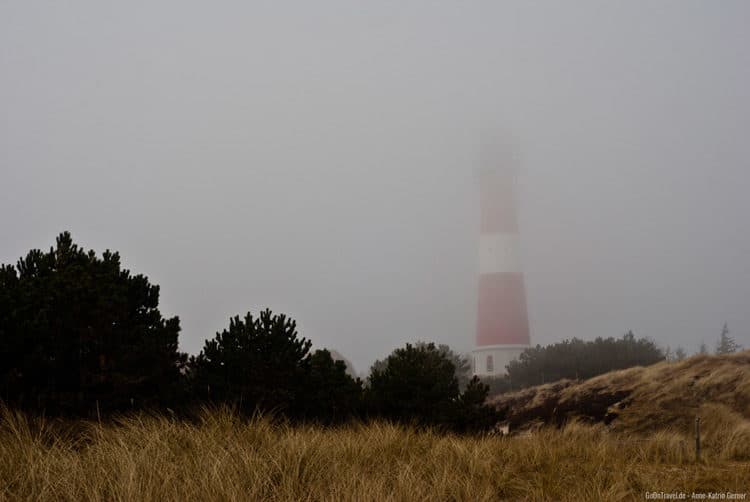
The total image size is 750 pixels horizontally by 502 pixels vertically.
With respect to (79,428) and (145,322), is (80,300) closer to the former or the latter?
(145,322)

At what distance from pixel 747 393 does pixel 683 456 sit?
11.1 meters

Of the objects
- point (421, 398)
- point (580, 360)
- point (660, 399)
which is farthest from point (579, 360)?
point (421, 398)

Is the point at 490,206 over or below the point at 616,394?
over

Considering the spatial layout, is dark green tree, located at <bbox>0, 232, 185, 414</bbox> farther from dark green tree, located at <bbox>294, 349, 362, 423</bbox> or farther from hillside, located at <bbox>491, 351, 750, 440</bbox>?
hillside, located at <bbox>491, 351, 750, 440</bbox>

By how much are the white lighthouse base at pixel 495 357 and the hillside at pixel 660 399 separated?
4171 centimetres

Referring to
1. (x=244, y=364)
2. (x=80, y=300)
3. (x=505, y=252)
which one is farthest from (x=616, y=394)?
(x=505, y=252)

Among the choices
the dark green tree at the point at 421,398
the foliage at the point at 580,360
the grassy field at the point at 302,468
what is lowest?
the grassy field at the point at 302,468

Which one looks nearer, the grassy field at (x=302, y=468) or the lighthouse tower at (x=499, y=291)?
the grassy field at (x=302, y=468)

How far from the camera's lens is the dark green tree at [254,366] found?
14695 mm

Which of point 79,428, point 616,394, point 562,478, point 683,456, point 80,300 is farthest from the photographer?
point 616,394

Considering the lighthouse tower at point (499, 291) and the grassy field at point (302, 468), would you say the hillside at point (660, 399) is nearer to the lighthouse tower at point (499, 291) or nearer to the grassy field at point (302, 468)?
→ the grassy field at point (302, 468)

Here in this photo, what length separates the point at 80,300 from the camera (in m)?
13.1

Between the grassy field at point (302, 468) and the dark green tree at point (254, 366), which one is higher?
the dark green tree at point (254, 366)

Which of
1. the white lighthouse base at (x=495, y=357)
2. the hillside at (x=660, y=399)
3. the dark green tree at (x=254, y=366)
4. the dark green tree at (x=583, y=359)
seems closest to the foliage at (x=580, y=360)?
the dark green tree at (x=583, y=359)
